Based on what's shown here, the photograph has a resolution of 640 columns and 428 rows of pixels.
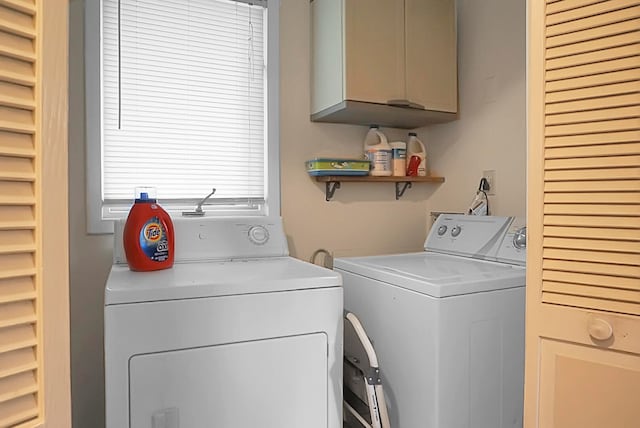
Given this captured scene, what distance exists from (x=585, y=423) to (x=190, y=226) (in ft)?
4.92

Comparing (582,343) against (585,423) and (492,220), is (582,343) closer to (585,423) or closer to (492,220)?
(585,423)

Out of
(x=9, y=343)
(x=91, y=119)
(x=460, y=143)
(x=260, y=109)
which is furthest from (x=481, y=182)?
(x=9, y=343)

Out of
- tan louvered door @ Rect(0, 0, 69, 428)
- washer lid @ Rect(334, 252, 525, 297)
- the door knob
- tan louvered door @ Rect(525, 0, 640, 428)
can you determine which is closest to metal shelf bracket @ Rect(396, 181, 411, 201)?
washer lid @ Rect(334, 252, 525, 297)

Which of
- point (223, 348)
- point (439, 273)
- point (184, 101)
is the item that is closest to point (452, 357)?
point (439, 273)

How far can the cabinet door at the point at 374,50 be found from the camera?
77.3 inches

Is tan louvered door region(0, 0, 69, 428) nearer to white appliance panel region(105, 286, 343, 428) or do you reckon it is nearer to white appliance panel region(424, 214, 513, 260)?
white appliance panel region(105, 286, 343, 428)

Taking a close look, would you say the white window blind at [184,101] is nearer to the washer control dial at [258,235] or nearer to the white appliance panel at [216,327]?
the washer control dial at [258,235]

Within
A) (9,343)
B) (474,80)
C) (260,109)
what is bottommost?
(9,343)

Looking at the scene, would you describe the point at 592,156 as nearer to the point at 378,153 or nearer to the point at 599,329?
the point at 599,329

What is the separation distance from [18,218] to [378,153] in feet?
6.37

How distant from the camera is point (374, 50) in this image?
6.63 ft

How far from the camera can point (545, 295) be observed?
2.97 ft

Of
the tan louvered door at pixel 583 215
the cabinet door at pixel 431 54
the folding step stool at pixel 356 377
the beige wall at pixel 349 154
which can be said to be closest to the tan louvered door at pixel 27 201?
the tan louvered door at pixel 583 215

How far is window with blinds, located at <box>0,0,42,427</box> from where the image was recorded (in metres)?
0.53
